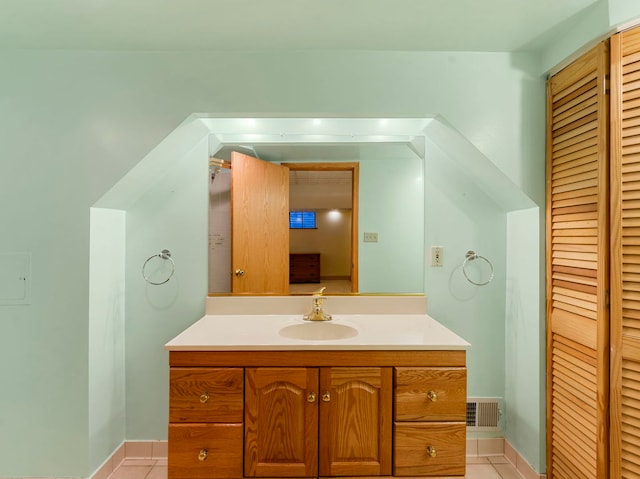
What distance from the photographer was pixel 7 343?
1516mm

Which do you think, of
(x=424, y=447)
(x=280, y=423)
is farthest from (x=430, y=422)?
(x=280, y=423)

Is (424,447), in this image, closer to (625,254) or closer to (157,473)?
(625,254)

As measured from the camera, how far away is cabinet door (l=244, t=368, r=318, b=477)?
1.25 meters

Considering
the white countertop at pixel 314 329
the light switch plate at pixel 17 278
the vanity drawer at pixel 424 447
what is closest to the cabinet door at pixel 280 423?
the white countertop at pixel 314 329

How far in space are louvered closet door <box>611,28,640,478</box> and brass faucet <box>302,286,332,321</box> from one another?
3.87ft

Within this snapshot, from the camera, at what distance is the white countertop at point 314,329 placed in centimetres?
127

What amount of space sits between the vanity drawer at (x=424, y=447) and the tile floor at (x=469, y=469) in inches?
22.1

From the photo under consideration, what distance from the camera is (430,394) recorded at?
4.18ft

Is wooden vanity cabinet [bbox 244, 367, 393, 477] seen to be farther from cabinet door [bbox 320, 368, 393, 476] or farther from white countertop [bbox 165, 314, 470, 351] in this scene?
white countertop [bbox 165, 314, 470, 351]

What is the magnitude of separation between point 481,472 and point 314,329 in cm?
116

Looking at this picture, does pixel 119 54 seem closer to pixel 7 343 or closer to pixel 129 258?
pixel 129 258

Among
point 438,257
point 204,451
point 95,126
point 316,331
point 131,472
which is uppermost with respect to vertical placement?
point 95,126

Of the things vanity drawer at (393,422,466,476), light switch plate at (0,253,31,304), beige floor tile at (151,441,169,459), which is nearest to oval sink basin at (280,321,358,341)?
vanity drawer at (393,422,466,476)

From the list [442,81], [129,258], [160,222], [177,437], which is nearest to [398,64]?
[442,81]
